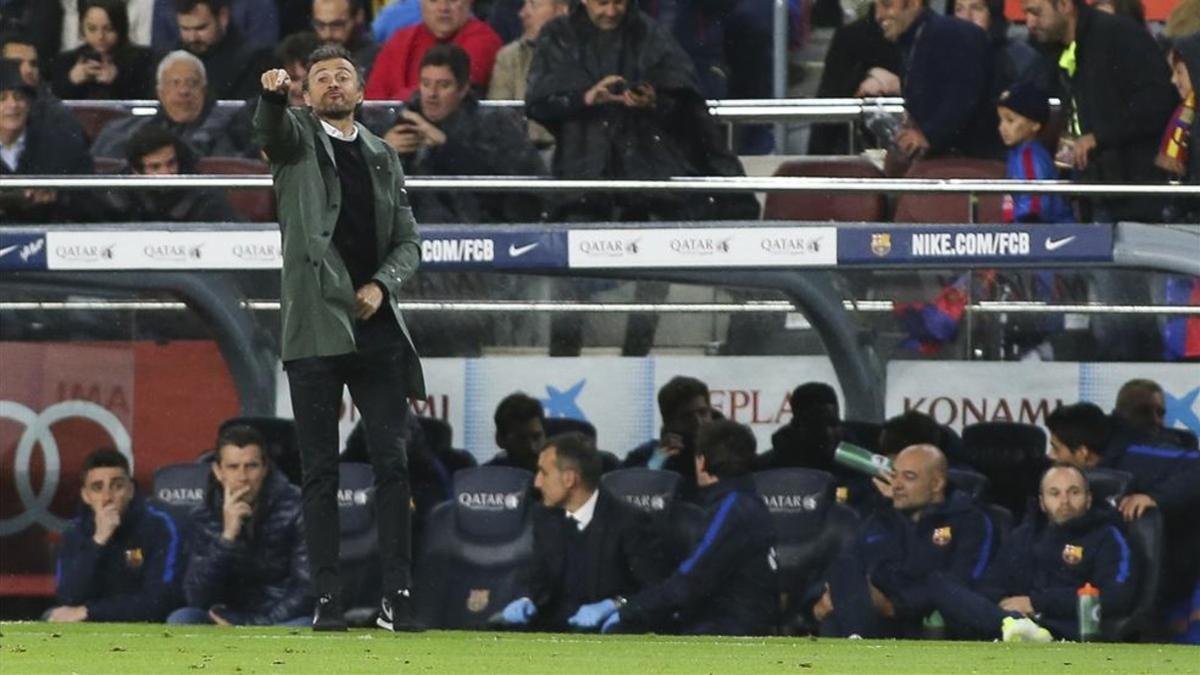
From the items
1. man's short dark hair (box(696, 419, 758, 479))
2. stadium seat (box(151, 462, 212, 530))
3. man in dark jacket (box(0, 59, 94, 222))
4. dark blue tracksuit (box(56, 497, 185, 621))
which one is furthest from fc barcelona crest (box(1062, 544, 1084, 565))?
man in dark jacket (box(0, 59, 94, 222))

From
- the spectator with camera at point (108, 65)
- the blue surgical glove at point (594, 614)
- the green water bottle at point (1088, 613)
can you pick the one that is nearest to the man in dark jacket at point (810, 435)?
the blue surgical glove at point (594, 614)

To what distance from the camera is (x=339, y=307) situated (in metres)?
9.16

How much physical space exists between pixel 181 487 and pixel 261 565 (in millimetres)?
751

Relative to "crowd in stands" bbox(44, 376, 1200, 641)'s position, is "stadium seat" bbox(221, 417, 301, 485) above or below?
above

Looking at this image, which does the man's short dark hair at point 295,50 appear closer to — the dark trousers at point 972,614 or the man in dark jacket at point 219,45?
the man in dark jacket at point 219,45

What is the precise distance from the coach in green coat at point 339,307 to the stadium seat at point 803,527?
3.30 meters

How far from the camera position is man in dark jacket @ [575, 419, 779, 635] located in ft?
37.6

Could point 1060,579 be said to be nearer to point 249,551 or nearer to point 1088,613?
point 1088,613

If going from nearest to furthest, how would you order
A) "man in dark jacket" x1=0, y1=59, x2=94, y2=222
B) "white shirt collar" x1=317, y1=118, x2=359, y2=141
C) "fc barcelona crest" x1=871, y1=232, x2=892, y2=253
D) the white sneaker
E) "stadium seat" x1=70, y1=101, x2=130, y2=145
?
1. "white shirt collar" x1=317, y1=118, x2=359, y2=141
2. the white sneaker
3. "fc barcelona crest" x1=871, y1=232, x2=892, y2=253
4. "man in dark jacket" x1=0, y1=59, x2=94, y2=222
5. "stadium seat" x1=70, y1=101, x2=130, y2=145

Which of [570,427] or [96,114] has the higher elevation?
[96,114]

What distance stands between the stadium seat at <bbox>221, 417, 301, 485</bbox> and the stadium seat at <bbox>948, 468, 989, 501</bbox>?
308 cm

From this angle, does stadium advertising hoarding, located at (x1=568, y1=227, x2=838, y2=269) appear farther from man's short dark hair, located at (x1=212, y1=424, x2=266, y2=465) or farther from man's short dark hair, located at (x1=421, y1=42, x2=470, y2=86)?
man's short dark hair, located at (x1=212, y1=424, x2=266, y2=465)

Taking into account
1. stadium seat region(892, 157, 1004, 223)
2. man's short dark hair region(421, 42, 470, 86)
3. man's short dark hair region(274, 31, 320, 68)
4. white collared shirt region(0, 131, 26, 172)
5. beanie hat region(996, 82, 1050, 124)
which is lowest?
stadium seat region(892, 157, 1004, 223)

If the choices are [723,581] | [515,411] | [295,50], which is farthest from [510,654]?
[295,50]
